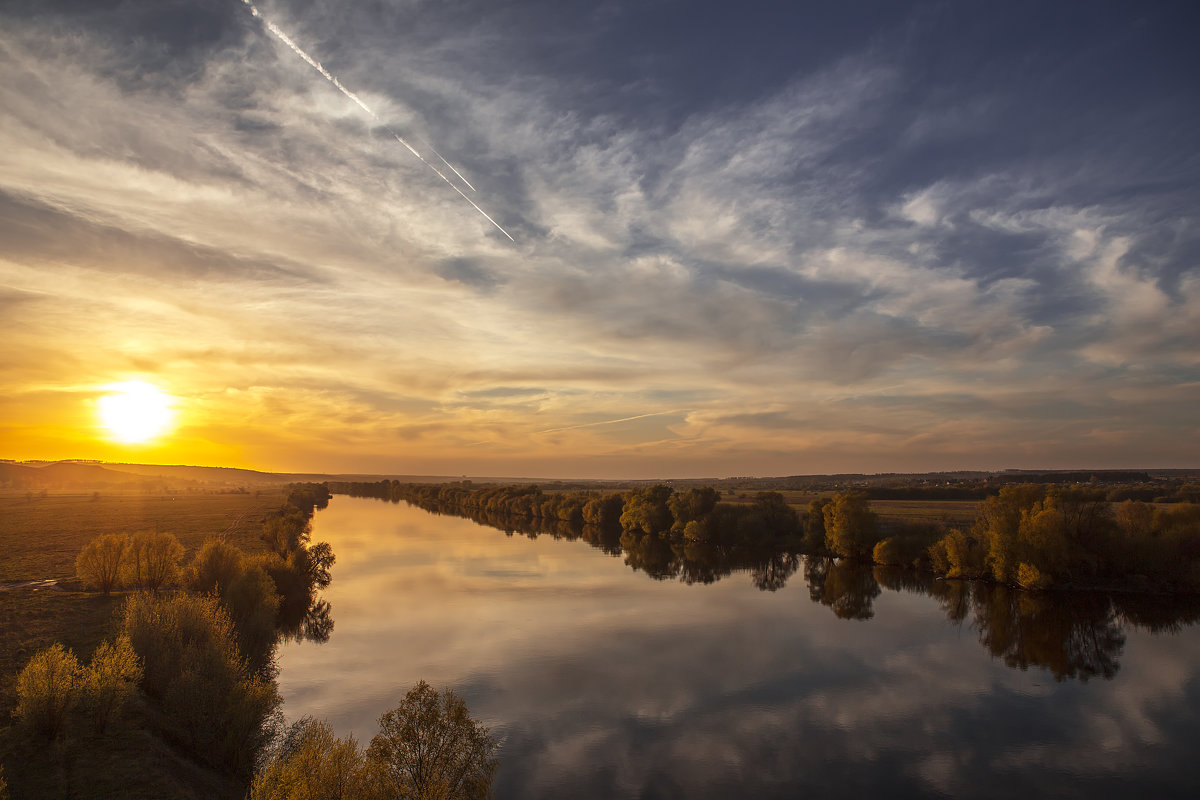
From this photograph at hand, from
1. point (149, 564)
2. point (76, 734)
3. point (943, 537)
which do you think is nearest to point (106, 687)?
point (76, 734)

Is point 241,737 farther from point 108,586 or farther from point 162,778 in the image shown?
point 108,586

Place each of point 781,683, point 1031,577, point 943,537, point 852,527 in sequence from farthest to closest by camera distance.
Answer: point 852,527, point 943,537, point 1031,577, point 781,683

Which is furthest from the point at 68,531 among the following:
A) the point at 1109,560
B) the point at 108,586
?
the point at 1109,560

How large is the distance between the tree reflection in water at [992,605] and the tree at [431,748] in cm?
1775

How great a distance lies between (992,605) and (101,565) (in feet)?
137

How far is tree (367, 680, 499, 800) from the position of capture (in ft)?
34.9

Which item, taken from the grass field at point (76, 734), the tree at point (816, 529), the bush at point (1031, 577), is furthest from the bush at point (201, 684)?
the tree at point (816, 529)

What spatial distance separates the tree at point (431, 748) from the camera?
10648mm

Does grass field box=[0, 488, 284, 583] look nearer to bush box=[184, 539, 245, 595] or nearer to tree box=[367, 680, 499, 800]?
bush box=[184, 539, 245, 595]

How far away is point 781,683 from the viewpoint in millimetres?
21531

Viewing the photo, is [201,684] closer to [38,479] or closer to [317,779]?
[317,779]

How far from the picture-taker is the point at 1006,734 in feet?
58.1

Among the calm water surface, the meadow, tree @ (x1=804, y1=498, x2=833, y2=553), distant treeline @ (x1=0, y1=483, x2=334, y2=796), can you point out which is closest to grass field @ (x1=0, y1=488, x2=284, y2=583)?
the meadow

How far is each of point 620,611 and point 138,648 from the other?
830 inches
